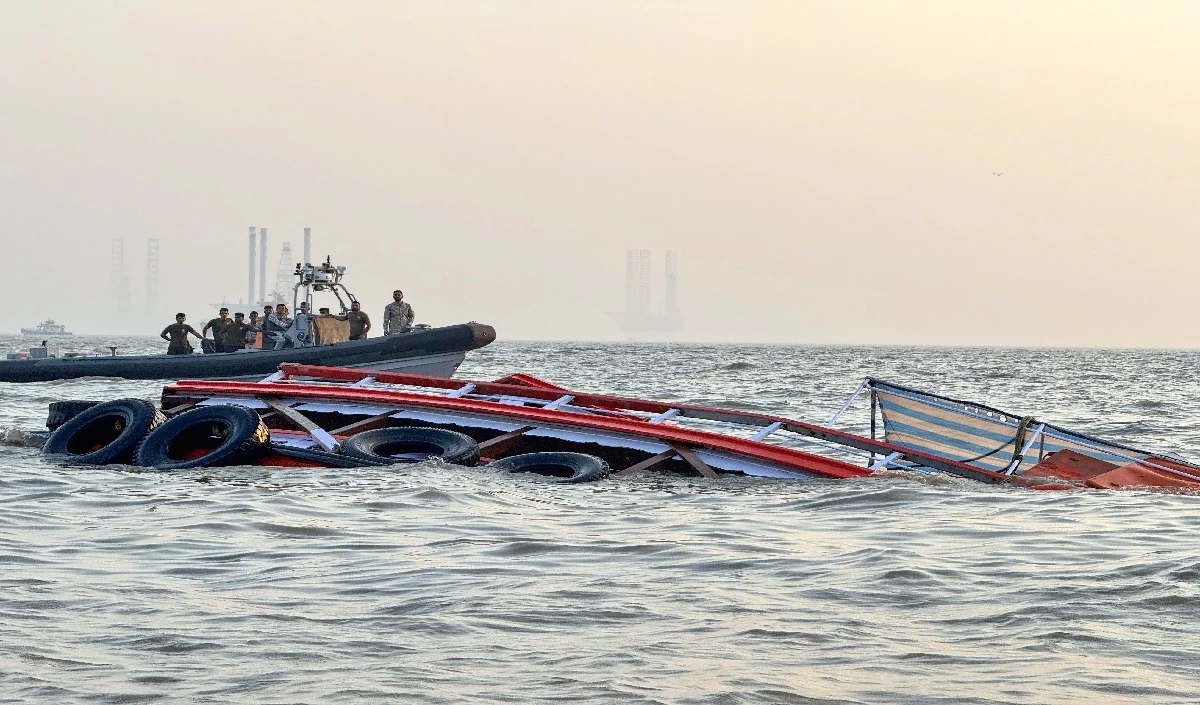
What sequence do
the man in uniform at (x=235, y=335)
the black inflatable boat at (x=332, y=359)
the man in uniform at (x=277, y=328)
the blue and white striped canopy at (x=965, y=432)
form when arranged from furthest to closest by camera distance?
the man in uniform at (x=235, y=335) < the man in uniform at (x=277, y=328) < the black inflatable boat at (x=332, y=359) < the blue and white striped canopy at (x=965, y=432)

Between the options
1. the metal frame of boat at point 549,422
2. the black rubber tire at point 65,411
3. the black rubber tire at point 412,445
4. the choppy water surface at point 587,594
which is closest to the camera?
the choppy water surface at point 587,594

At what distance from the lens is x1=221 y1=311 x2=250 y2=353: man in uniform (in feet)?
93.6

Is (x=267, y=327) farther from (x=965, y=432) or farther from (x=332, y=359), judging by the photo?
(x=965, y=432)

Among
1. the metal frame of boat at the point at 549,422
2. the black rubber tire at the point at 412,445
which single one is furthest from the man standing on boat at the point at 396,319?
the black rubber tire at the point at 412,445

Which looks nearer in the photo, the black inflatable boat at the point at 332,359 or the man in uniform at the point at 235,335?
the black inflatable boat at the point at 332,359

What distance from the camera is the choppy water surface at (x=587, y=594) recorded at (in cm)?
507

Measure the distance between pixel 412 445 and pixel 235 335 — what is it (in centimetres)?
1580

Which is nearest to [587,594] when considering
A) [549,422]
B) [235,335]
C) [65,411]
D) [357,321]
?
[549,422]

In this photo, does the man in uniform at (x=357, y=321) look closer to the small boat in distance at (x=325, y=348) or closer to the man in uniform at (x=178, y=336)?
the small boat in distance at (x=325, y=348)

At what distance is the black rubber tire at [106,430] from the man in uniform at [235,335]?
1403 centimetres

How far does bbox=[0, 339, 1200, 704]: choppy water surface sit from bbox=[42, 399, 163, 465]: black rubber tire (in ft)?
5.69

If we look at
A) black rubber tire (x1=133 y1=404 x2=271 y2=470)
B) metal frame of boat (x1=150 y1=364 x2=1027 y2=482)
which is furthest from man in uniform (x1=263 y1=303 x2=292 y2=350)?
black rubber tire (x1=133 y1=404 x2=271 y2=470)

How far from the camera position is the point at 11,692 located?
4.79 m

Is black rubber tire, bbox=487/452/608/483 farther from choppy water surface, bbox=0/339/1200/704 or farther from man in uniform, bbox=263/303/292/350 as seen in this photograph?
man in uniform, bbox=263/303/292/350
